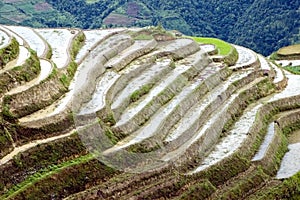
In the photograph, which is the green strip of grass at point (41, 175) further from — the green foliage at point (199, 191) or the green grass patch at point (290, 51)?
the green grass patch at point (290, 51)

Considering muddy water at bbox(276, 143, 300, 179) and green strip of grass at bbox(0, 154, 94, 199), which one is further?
muddy water at bbox(276, 143, 300, 179)

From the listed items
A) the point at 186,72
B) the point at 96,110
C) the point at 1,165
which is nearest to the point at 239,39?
the point at 186,72

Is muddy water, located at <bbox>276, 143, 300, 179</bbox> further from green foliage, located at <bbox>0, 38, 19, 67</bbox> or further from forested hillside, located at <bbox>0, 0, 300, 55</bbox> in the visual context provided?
forested hillside, located at <bbox>0, 0, 300, 55</bbox>

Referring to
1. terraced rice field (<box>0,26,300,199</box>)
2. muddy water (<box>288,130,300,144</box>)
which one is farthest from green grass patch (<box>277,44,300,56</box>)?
muddy water (<box>288,130,300,144</box>)

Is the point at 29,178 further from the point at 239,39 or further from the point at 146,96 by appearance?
the point at 239,39

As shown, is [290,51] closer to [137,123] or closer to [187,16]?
[137,123]

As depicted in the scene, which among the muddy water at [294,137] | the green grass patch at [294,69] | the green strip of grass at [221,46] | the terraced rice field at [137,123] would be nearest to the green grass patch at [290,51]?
the green grass patch at [294,69]

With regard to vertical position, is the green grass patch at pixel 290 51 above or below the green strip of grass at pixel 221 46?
below
